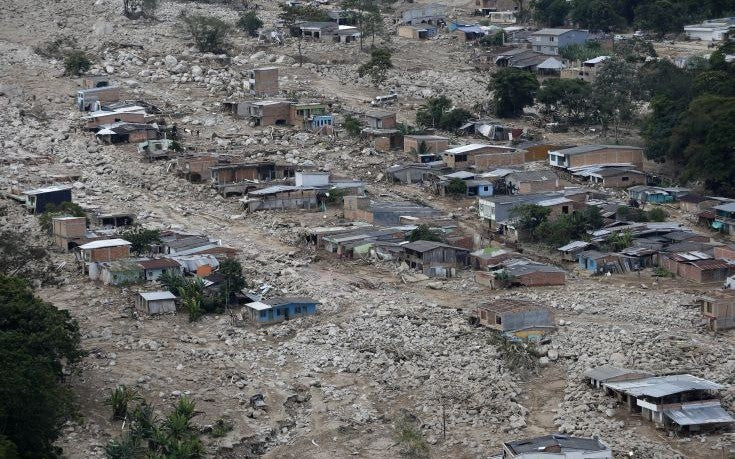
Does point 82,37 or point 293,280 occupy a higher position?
point 82,37

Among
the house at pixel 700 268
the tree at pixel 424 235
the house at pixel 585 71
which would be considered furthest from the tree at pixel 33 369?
the house at pixel 585 71

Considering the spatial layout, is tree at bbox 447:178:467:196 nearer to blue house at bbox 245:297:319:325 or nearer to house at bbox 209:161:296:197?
house at bbox 209:161:296:197

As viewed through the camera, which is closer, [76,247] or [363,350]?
[363,350]

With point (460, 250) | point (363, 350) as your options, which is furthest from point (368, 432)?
point (460, 250)

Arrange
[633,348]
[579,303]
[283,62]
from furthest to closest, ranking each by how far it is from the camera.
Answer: [283,62]
[579,303]
[633,348]

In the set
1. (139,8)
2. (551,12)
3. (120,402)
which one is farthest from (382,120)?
(120,402)

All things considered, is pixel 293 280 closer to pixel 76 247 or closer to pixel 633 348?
pixel 76 247
